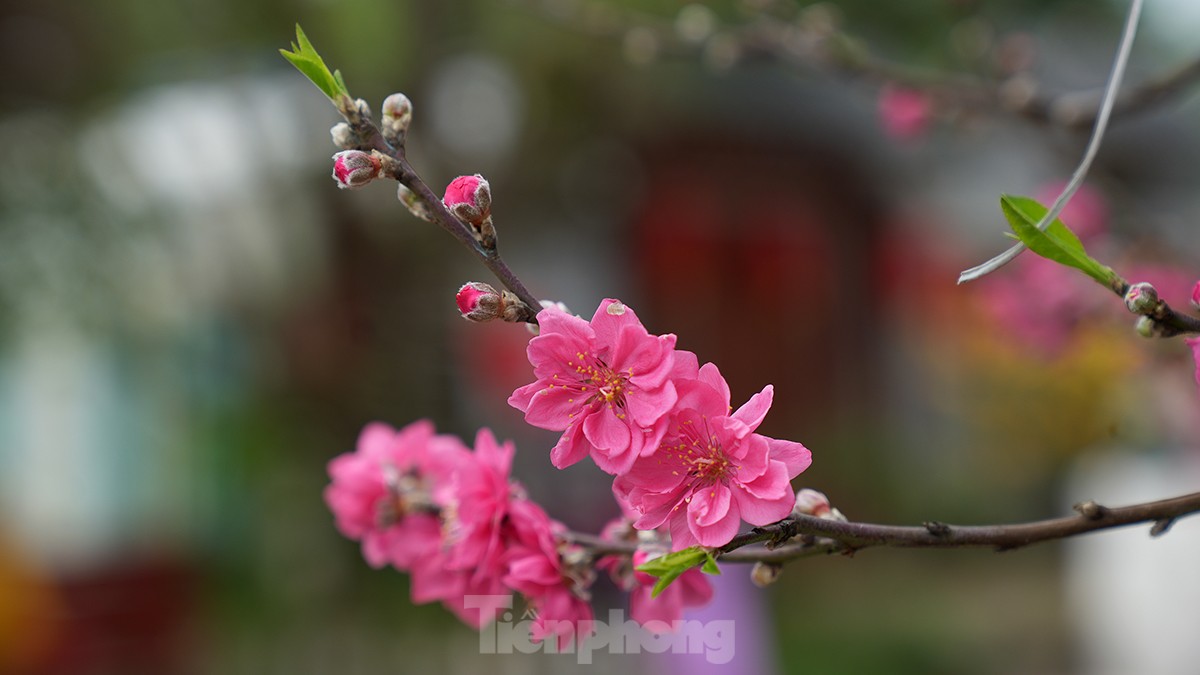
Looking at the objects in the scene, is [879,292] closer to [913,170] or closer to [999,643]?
[913,170]

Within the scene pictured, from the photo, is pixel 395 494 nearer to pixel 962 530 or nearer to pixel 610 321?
pixel 610 321

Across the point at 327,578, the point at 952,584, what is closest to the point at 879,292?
the point at 952,584

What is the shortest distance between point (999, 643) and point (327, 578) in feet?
9.69

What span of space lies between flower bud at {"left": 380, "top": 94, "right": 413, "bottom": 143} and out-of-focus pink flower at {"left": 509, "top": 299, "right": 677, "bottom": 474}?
164mm

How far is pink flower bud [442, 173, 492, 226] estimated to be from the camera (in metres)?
0.67

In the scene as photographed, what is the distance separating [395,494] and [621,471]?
40 centimetres

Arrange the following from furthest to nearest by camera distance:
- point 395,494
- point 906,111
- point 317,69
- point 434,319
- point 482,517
A: point 434,319, point 906,111, point 395,494, point 482,517, point 317,69

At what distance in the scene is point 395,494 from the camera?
37.4 inches

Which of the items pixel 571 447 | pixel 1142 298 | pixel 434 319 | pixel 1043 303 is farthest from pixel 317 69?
pixel 434 319

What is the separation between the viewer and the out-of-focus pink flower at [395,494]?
93cm

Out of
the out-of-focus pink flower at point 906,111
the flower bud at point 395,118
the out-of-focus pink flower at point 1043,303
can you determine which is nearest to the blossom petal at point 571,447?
the flower bud at point 395,118

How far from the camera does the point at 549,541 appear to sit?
0.78 m

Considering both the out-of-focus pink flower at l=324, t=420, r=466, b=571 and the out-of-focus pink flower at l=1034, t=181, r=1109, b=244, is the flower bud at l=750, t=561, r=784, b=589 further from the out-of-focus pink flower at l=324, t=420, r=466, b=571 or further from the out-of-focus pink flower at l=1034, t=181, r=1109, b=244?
the out-of-focus pink flower at l=1034, t=181, r=1109, b=244

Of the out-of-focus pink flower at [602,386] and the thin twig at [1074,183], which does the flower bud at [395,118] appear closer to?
the out-of-focus pink flower at [602,386]
